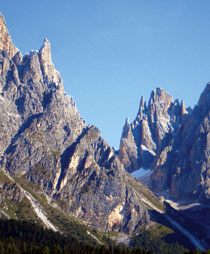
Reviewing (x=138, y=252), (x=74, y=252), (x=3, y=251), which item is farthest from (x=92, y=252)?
(x=3, y=251)

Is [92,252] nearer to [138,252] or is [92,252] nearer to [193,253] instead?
[138,252]

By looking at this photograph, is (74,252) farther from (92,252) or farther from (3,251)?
(3,251)

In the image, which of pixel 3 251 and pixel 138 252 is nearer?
pixel 3 251

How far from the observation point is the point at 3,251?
174 m

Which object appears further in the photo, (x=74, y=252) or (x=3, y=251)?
(x=74, y=252)

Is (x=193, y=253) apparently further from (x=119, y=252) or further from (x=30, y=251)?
(x=30, y=251)

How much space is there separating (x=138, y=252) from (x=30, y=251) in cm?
4632

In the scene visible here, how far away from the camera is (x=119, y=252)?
7564 inches

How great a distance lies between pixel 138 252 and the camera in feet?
612

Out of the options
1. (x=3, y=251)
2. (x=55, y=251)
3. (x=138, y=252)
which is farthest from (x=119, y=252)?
(x=3, y=251)

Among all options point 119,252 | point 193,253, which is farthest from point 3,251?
point 193,253

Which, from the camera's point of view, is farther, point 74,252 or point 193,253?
point 74,252

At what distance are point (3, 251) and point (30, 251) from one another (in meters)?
12.6

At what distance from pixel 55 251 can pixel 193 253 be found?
57490mm
